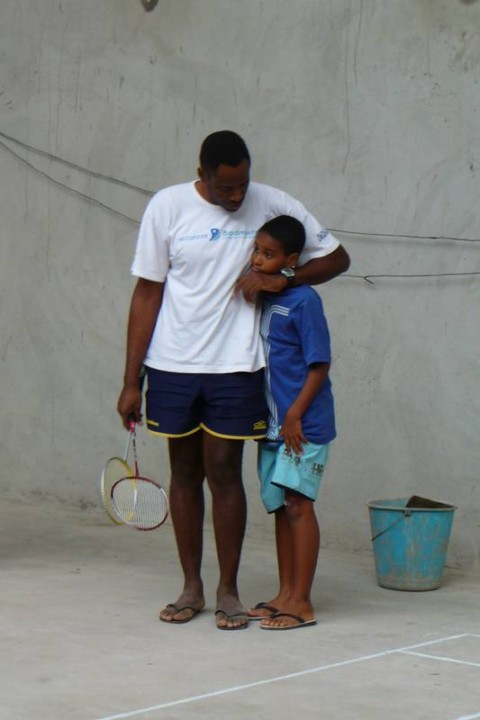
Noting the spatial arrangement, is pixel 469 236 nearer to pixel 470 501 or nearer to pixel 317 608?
pixel 470 501

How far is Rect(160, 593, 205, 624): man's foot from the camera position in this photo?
5109 millimetres

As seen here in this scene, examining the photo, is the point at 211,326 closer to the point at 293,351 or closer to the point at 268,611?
the point at 293,351

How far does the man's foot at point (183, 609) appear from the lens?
16.8 ft

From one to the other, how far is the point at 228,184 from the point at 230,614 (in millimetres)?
1629

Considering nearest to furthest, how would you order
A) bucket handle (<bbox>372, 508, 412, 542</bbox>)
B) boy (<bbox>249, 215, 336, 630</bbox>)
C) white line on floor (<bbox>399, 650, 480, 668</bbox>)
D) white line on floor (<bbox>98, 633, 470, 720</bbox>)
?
white line on floor (<bbox>98, 633, 470, 720</bbox>) → white line on floor (<bbox>399, 650, 480, 668</bbox>) → boy (<bbox>249, 215, 336, 630</bbox>) → bucket handle (<bbox>372, 508, 412, 542</bbox>)

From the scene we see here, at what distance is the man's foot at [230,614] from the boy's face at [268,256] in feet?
4.18

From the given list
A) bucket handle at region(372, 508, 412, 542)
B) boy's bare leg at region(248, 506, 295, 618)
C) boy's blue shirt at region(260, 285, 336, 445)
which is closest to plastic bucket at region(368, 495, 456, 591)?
bucket handle at region(372, 508, 412, 542)

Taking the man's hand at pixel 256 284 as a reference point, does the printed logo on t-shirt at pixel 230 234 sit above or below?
above

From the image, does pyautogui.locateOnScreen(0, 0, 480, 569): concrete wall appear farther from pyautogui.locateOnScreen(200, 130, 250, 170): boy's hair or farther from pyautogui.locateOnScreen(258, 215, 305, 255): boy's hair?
pyautogui.locateOnScreen(200, 130, 250, 170): boy's hair

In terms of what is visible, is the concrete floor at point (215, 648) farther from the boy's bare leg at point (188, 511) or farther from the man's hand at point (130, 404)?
the man's hand at point (130, 404)

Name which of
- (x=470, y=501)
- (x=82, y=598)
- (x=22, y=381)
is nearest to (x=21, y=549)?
(x=82, y=598)

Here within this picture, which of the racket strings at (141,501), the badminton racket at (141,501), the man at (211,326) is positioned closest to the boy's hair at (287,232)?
the man at (211,326)

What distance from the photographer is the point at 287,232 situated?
4.98m

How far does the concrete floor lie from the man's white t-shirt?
40.9 inches
